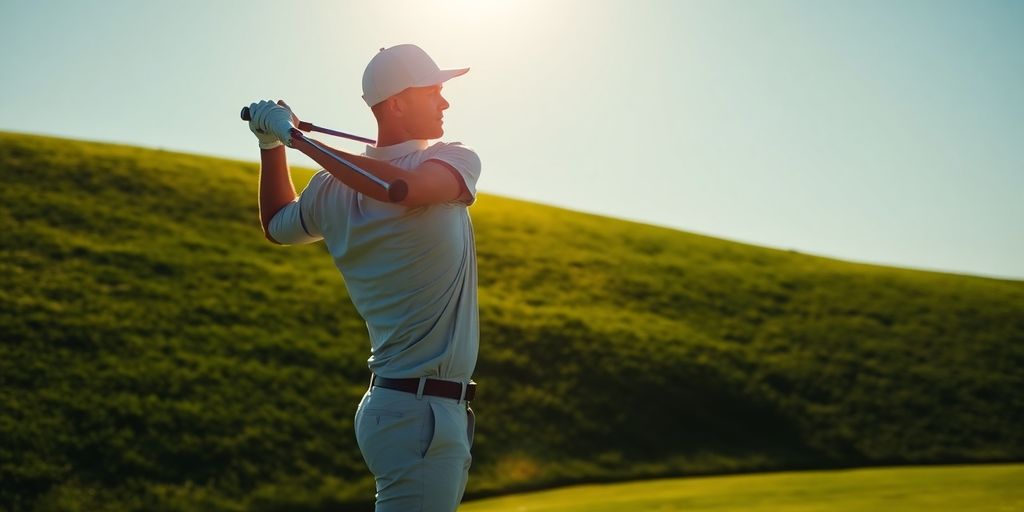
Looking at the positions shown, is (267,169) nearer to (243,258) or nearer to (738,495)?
(738,495)

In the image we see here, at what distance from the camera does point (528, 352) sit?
82.5 feet

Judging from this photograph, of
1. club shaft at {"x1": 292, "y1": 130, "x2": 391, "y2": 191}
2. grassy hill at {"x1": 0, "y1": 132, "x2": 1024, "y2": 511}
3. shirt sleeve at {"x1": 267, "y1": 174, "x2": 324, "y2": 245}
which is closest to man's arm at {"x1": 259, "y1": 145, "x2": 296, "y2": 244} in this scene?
shirt sleeve at {"x1": 267, "y1": 174, "x2": 324, "y2": 245}

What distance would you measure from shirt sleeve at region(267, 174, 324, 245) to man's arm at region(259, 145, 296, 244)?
0.04 meters

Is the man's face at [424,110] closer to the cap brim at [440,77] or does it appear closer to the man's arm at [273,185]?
the cap brim at [440,77]

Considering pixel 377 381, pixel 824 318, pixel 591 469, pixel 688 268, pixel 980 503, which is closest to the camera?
pixel 377 381

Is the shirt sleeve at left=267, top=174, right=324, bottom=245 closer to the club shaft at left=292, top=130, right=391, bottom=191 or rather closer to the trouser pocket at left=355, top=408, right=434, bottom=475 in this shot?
the club shaft at left=292, top=130, right=391, bottom=191

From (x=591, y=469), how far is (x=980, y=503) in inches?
358

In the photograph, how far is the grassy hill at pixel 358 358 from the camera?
1873 centimetres

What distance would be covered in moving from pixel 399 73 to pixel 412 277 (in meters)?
0.76

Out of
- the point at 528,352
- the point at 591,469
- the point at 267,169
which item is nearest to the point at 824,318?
the point at 528,352

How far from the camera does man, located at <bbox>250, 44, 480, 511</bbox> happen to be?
383 cm

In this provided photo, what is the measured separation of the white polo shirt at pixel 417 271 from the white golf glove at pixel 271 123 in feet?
1.03

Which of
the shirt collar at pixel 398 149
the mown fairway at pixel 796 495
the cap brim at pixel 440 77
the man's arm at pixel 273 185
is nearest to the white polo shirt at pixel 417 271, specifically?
the shirt collar at pixel 398 149

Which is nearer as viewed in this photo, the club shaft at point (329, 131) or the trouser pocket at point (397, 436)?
the trouser pocket at point (397, 436)
